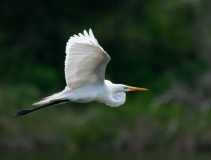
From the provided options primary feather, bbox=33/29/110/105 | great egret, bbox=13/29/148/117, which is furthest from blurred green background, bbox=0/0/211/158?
primary feather, bbox=33/29/110/105

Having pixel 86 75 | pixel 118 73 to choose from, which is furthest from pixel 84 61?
pixel 118 73

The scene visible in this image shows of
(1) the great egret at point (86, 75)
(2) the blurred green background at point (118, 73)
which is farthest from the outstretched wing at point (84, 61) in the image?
(2) the blurred green background at point (118, 73)

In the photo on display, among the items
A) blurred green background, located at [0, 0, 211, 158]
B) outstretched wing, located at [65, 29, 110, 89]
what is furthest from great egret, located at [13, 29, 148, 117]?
blurred green background, located at [0, 0, 211, 158]

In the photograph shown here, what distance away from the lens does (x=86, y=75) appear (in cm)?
648

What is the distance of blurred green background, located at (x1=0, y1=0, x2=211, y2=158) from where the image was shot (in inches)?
433

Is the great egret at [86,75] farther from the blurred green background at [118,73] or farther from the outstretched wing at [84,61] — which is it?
the blurred green background at [118,73]

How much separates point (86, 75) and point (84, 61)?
0.33 m

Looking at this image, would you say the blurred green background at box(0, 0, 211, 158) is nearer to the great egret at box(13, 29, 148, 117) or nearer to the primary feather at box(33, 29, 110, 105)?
the great egret at box(13, 29, 148, 117)

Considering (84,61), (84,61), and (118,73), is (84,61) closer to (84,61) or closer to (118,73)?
(84,61)

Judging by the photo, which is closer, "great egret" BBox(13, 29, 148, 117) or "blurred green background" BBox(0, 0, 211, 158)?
"great egret" BBox(13, 29, 148, 117)

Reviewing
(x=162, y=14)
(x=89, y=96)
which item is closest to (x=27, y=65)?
(x=162, y=14)

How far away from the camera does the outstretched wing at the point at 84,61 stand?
19.5 feet

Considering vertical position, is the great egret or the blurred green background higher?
the blurred green background

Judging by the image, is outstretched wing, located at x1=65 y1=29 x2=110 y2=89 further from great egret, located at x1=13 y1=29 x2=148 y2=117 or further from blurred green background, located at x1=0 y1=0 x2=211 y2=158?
blurred green background, located at x1=0 y1=0 x2=211 y2=158
